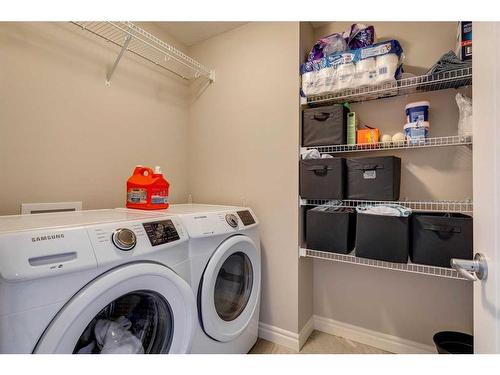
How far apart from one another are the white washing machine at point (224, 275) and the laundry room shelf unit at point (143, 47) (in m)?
1.00

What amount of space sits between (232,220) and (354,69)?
108 centimetres

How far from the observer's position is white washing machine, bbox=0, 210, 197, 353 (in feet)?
2.04

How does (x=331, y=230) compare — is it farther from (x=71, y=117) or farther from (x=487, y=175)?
(x=71, y=117)

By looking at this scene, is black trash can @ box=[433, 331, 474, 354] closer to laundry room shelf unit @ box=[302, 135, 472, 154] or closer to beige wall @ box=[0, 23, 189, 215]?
laundry room shelf unit @ box=[302, 135, 472, 154]

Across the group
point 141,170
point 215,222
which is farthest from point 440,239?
point 141,170

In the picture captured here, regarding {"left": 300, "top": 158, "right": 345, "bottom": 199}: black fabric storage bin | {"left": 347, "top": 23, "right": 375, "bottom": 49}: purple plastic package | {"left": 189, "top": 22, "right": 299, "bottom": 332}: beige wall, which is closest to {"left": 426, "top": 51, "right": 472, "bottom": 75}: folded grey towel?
{"left": 347, "top": 23, "right": 375, "bottom": 49}: purple plastic package

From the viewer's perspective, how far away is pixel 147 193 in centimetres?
137

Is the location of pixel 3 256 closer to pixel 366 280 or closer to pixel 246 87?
pixel 246 87

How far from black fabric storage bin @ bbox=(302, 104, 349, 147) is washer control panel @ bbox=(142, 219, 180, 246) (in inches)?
38.8

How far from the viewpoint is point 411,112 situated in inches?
52.9

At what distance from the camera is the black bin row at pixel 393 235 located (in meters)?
1.17

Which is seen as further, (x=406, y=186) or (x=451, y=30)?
(x=406, y=186)
